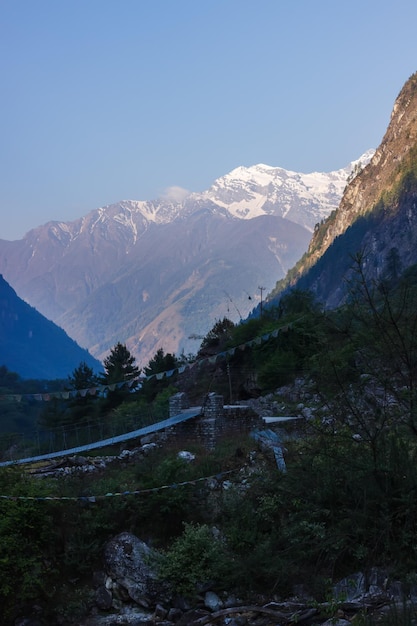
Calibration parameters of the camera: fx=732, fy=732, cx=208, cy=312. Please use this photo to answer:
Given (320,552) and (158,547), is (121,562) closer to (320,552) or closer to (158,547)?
(158,547)

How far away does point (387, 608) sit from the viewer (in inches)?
440

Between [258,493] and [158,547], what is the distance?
2738 millimetres

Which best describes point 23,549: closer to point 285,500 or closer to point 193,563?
point 193,563

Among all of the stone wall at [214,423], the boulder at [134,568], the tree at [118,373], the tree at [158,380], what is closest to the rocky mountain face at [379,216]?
the tree at [158,380]

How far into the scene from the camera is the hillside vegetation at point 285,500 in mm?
12695

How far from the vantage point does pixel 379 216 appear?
369 feet

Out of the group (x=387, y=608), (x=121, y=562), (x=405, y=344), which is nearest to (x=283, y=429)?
(x=121, y=562)

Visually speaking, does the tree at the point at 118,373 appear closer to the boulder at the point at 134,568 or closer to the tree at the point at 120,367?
the tree at the point at 120,367

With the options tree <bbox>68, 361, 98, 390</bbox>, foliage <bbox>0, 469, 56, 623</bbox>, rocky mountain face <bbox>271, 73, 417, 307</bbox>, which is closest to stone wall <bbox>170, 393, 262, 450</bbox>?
foliage <bbox>0, 469, 56, 623</bbox>

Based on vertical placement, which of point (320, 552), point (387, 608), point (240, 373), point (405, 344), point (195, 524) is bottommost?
point (387, 608)

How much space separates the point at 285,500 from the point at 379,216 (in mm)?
101780

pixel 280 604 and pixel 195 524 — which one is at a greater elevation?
pixel 195 524

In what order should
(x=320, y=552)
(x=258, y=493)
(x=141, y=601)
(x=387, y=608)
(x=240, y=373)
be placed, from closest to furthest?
(x=387, y=608)
(x=320, y=552)
(x=141, y=601)
(x=258, y=493)
(x=240, y=373)

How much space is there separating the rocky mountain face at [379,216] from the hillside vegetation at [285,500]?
3128 inches
